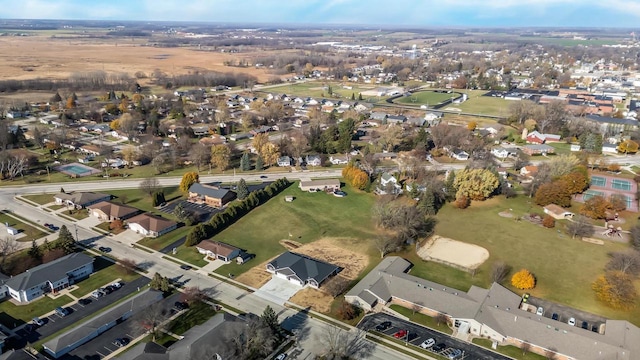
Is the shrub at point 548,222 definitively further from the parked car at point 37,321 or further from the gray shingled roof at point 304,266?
the parked car at point 37,321

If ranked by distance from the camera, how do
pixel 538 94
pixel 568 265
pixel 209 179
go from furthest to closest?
pixel 538 94
pixel 209 179
pixel 568 265

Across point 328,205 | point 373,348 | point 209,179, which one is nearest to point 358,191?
point 328,205

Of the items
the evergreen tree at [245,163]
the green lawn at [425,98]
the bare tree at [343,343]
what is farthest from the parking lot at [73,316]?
the green lawn at [425,98]

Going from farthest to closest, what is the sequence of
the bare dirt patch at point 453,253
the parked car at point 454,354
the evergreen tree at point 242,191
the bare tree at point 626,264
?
the evergreen tree at point 242,191 → the bare dirt patch at point 453,253 → the bare tree at point 626,264 → the parked car at point 454,354

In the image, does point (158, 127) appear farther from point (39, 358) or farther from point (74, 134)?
point (39, 358)

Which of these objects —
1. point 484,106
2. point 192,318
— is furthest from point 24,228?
point 484,106

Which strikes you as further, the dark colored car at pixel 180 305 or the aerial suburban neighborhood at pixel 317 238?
the dark colored car at pixel 180 305

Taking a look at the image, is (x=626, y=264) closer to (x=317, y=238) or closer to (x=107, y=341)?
(x=317, y=238)
